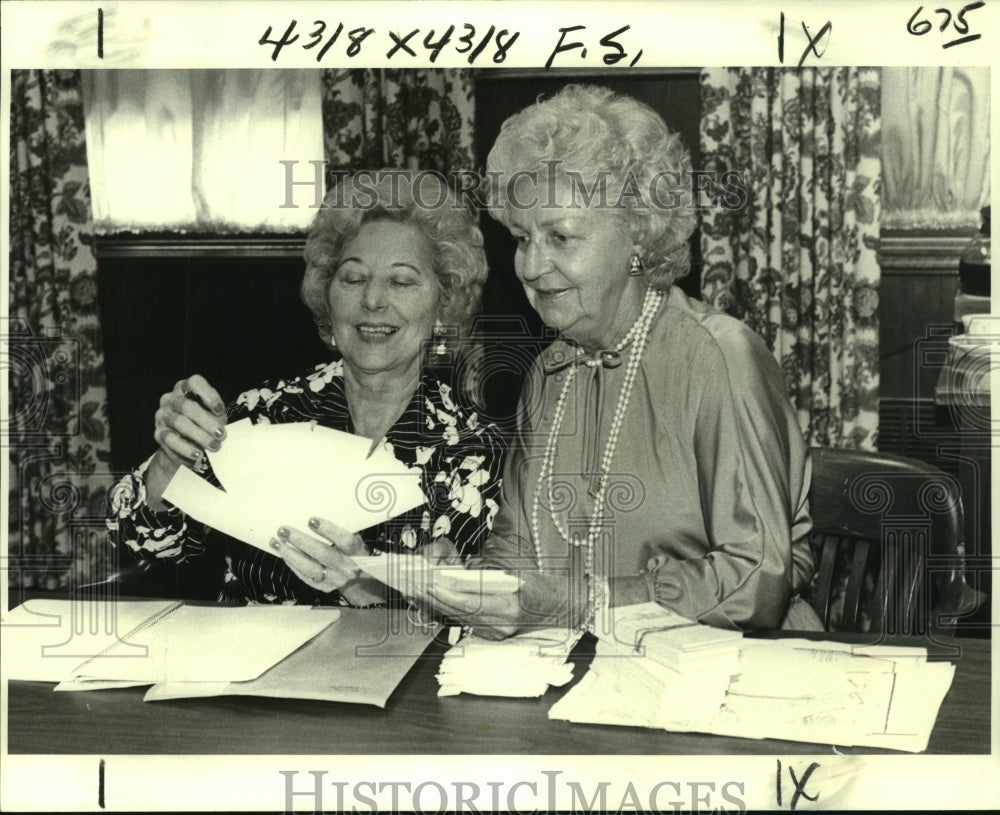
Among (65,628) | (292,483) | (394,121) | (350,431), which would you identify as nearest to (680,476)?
(350,431)

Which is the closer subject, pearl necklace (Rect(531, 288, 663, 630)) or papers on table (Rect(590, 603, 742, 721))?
papers on table (Rect(590, 603, 742, 721))

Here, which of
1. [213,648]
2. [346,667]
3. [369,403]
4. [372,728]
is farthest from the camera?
[369,403]

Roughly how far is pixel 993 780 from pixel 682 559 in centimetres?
72

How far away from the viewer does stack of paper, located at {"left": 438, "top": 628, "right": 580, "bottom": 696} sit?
6.07 ft

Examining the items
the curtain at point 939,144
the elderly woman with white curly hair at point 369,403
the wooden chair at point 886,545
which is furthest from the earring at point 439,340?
the curtain at point 939,144

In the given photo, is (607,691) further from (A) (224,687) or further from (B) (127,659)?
(B) (127,659)

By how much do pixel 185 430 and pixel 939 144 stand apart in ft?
5.19

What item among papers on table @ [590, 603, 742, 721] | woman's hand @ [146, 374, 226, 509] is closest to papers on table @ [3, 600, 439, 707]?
woman's hand @ [146, 374, 226, 509]

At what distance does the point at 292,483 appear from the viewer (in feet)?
6.88

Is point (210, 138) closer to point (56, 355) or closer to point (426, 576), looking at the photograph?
point (56, 355)

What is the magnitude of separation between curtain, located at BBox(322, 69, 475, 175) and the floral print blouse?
42cm

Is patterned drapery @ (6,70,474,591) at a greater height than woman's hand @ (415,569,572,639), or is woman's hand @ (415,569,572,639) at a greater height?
Result: patterned drapery @ (6,70,474,591)

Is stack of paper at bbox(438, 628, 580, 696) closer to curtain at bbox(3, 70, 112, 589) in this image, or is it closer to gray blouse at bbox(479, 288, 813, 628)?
gray blouse at bbox(479, 288, 813, 628)

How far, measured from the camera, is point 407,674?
1895 mm
